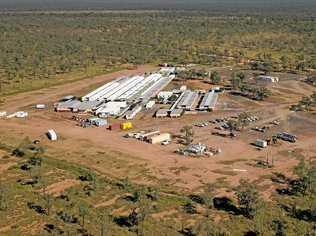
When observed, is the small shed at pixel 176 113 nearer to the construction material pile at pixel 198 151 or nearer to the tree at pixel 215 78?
the construction material pile at pixel 198 151

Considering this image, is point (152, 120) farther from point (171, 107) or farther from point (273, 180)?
point (273, 180)

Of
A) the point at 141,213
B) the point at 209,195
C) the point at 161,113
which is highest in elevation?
the point at 161,113

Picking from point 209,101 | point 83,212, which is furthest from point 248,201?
point 209,101

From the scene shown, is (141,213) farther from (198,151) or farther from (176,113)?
(176,113)

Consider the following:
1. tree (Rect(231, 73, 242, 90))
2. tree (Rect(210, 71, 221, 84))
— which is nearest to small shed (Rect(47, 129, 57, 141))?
tree (Rect(231, 73, 242, 90))

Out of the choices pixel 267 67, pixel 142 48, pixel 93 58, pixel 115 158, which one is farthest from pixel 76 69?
pixel 115 158

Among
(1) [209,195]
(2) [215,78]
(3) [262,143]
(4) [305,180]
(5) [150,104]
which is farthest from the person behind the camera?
(2) [215,78]
